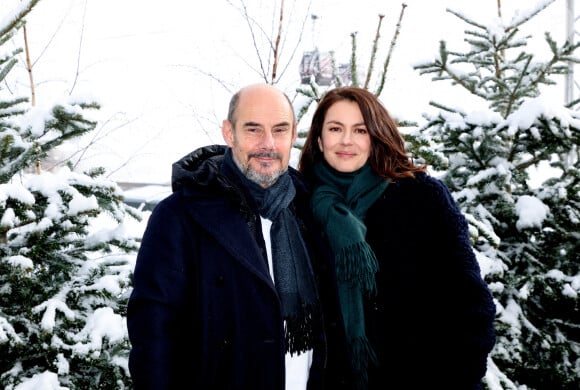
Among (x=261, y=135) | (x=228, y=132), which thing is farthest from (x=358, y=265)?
(x=228, y=132)

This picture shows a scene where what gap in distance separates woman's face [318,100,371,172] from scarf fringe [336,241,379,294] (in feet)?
1.47

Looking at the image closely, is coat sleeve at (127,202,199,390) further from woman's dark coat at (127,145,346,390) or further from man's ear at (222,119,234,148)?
man's ear at (222,119,234,148)

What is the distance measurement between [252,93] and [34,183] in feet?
4.22

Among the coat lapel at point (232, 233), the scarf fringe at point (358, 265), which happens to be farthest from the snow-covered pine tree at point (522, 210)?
the coat lapel at point (232, 233)

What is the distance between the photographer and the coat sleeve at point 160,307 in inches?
67.9

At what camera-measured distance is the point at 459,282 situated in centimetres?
215

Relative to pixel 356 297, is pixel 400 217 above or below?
above

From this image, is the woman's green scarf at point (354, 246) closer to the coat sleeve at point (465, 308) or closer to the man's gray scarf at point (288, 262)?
the man's gray scarf at point (288, 262)

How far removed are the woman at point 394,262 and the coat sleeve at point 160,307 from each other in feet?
2.52

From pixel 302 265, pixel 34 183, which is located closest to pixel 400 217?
pixel 302 265

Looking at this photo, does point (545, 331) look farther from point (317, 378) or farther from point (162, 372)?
point (162, 372)

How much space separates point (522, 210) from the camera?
3.62 metres

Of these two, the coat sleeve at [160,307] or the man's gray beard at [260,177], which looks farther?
the man's gray beard at [260,177]

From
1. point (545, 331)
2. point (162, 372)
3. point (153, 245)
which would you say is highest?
point (153, 245)
